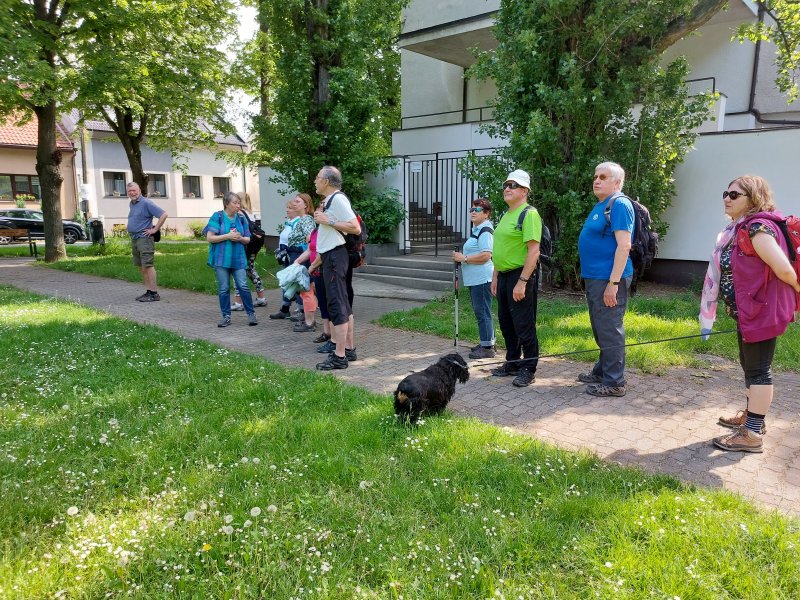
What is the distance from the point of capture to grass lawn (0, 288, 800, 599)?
238 cm

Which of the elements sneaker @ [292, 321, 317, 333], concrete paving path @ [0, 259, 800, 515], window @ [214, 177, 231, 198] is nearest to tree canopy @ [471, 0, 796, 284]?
concrete paving path @ [0, 259, 800, 515]

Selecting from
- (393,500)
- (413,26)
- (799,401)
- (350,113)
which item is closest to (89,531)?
(393,500)

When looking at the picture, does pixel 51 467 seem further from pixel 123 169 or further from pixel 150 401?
pixel 123 169

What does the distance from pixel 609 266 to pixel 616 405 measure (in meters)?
1.24

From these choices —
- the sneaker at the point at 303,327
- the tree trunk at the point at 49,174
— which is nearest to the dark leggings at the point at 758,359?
the sneaker at the point at 303,327

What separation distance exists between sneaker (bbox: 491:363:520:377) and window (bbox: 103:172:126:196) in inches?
1248

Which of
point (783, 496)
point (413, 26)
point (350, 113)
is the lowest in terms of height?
point (783, 496)

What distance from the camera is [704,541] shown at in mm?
2615

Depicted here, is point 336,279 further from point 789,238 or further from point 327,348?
point 789,238

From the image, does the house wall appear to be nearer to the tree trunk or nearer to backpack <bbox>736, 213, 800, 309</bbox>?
the tree trunk

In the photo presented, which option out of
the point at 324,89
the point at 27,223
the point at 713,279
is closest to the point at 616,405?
the point at 713,279

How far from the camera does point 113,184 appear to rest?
31.5 metres

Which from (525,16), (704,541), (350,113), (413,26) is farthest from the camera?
(413,26)

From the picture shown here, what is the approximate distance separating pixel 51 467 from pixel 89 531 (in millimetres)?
899
